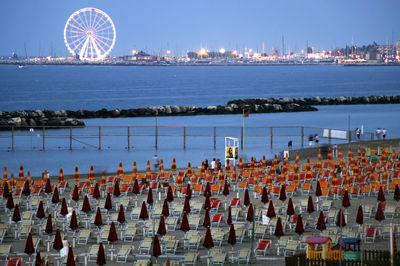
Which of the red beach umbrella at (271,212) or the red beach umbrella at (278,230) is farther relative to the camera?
the red beach umbrella at (271,212)

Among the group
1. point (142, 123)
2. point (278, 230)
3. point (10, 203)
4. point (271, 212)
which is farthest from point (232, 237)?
point (142, 123)

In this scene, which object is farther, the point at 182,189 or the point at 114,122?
the point at 114,122

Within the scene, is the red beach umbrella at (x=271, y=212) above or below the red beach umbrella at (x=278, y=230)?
above

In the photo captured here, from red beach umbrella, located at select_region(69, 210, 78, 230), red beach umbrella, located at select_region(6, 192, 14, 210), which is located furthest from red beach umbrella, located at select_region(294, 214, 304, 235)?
red beach umbrella, located at select_region(6, 192, 14, 210)

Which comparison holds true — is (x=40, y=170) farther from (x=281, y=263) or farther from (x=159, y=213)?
(x=281, y=263)

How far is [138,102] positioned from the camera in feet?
368

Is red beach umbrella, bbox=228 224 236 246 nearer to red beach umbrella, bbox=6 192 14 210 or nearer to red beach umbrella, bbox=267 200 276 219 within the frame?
red beach umbrella, bbox=267 200 276 219

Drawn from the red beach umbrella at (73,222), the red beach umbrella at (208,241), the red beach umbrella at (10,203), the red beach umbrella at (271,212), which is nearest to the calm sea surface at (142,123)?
the red beach umbrella at (10,203)

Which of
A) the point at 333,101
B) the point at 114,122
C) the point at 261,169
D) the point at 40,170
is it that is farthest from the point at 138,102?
the point at 261,169

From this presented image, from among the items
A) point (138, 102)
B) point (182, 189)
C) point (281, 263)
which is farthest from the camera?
point (138, 102)

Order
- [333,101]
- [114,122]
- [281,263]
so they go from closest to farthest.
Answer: [281,263] < [114,122] < [333,101]

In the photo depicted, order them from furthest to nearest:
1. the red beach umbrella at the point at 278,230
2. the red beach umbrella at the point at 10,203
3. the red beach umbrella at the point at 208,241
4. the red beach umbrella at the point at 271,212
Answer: the red beach umbrella at the point at 10,203 < the red beach umbrella at the point at 271,212 < the red beach umbrella at the point at 278,230 < the red beach umbrella at the point at 208,241

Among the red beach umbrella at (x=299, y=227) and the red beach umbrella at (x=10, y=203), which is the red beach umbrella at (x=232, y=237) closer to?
the red beach umbrella at (x=299, y=227)

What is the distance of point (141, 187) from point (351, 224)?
8.26 m
